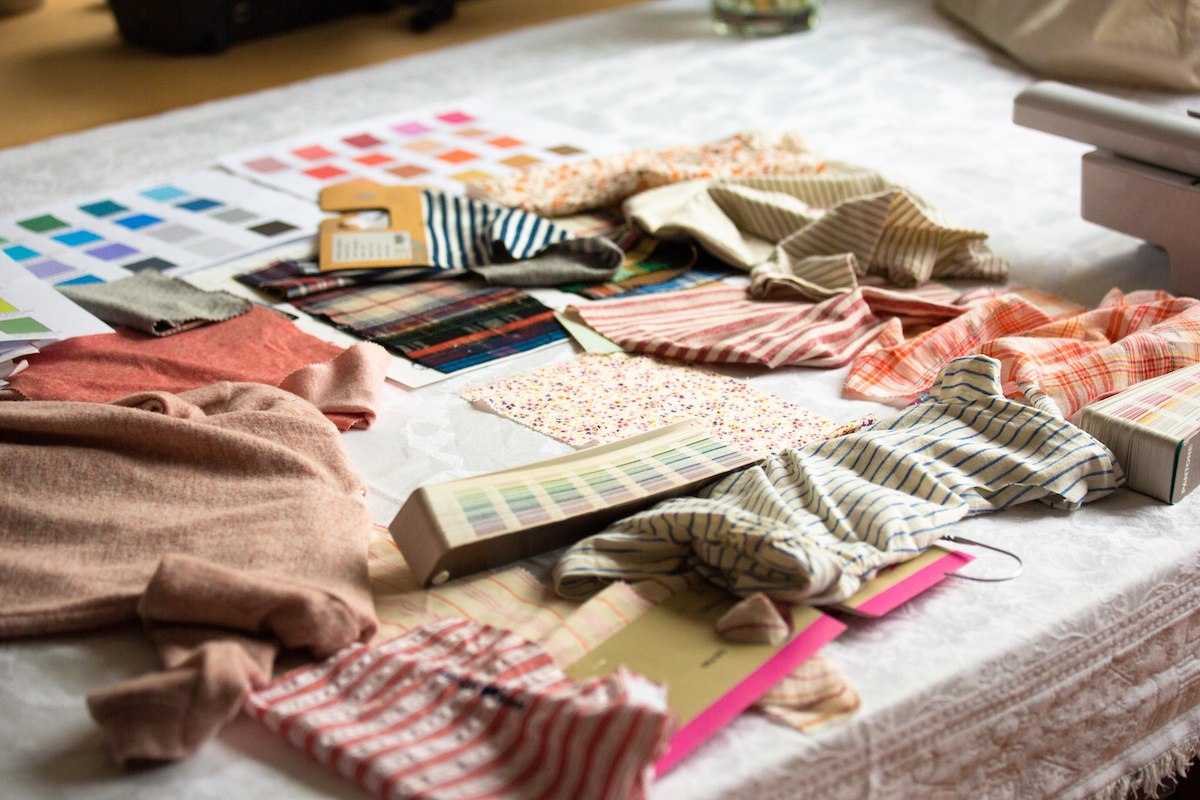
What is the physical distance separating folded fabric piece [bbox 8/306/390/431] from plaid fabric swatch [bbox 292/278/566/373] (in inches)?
3.2

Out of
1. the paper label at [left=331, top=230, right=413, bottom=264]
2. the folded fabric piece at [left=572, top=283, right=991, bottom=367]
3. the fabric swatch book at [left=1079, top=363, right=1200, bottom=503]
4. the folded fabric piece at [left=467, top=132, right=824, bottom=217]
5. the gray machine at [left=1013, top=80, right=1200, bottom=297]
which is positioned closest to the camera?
the fabric swatch book at [left=1079, top=363, right=1200, bottom=503]

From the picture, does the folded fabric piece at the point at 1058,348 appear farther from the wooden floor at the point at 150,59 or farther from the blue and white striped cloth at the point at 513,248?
the wooden floor at the point at 150,59

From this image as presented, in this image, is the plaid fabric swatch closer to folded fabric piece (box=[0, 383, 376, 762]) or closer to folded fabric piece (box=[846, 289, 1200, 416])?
folded fabric piece (box=[0, 383, 376, 762])

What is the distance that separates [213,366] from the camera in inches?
59.3

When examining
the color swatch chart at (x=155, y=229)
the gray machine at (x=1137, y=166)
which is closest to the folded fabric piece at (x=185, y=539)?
the color swatch chart at (x=155, y=229)

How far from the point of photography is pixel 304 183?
7.38 ft

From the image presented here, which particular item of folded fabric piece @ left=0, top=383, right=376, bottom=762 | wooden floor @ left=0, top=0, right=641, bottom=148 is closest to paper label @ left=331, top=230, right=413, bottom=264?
folded fabric piece @ left=0, top=383, right=376, bottom=762

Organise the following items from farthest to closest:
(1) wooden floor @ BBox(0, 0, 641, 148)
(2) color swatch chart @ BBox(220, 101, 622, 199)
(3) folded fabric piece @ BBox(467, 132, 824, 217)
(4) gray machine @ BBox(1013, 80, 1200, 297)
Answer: (1) wooden floor @ BBox(0, 0, 641, 148) < (2) color swatch chart @ BBox(220, 101, 622, 199) < (3) folded fabric piece @ BBox(467, 132, 824, 217) < (4) gray machine @ BBox(1013, 80, 1200, 297)

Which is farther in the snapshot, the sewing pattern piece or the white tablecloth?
the sewing pattern piece

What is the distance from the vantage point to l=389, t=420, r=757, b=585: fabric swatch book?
3.49 feet

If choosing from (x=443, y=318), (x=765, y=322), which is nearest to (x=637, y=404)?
(x=765, y=322)

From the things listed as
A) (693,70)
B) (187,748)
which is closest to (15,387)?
(187,748)

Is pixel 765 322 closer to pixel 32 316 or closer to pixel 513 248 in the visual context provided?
pixel 513 248

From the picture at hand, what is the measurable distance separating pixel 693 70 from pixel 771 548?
2.34 metres
